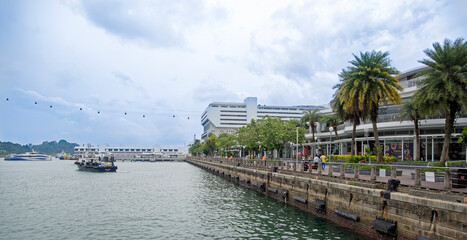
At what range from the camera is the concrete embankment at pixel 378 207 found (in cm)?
1248

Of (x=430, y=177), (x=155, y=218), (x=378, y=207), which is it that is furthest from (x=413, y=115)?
(x=155, y=218)

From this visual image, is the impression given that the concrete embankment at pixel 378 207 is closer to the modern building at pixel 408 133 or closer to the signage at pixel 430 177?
the signage at pixel 430 177

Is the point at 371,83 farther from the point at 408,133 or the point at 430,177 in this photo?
the point at 408,133

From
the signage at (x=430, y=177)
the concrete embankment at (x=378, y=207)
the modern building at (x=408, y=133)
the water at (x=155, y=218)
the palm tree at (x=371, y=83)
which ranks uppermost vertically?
the palm tree at (x=371, y=83)

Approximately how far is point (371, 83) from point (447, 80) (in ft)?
25.6

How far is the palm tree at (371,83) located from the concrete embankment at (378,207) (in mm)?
9940

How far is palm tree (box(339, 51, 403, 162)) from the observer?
30875mm

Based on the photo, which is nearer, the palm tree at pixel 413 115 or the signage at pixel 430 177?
the signage at pixel 430 177

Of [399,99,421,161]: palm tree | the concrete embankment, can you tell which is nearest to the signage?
the concrete embankment

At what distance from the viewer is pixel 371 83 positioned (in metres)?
31.3

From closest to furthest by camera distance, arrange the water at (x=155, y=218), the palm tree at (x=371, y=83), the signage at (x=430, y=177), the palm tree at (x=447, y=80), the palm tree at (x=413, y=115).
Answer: the signage at (x=430, y=177) → the water at (x=155, y=218) → the palm tree at (x=447, y=80) → the palm tree at (x=371, y=83) → the palm tree at (x=413, y=115)

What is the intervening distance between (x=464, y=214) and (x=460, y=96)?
14.6 m

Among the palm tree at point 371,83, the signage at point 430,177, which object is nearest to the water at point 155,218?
the signage at point 430,177

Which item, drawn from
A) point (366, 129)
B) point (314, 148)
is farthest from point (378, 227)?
point (314, 148)
